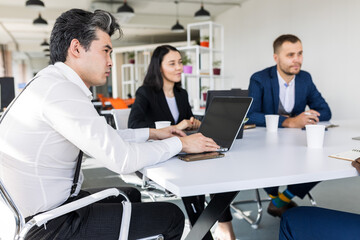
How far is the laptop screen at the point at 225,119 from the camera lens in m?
1.36

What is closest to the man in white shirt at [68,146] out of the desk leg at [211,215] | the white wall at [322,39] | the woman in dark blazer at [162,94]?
the desk leg at [211,215]

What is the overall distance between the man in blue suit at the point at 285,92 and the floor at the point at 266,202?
0.22m

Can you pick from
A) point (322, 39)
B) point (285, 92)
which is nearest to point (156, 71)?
point (285, 92)

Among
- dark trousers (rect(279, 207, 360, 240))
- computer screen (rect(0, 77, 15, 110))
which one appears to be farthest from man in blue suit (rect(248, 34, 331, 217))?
computer screen (rect(0, 77, 15, 110))

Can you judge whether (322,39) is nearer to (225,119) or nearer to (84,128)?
(225,119)

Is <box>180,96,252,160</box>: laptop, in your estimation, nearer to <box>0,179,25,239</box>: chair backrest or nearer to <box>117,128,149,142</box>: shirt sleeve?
<box>117,128,149,142</box>: shirt sleeve

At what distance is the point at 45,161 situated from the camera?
3.61 feet

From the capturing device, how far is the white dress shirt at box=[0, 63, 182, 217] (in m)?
1.04

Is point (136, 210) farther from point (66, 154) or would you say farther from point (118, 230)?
point (66, 154)

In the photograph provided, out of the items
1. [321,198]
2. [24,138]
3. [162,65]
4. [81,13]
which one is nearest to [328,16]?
[321,198]

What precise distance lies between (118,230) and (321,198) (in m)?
2.52

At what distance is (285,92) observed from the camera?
2658 mm

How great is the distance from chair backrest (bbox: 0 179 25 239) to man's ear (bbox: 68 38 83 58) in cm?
53

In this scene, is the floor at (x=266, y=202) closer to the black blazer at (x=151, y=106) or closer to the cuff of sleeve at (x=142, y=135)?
the black blazer at (x=151, y=106)
